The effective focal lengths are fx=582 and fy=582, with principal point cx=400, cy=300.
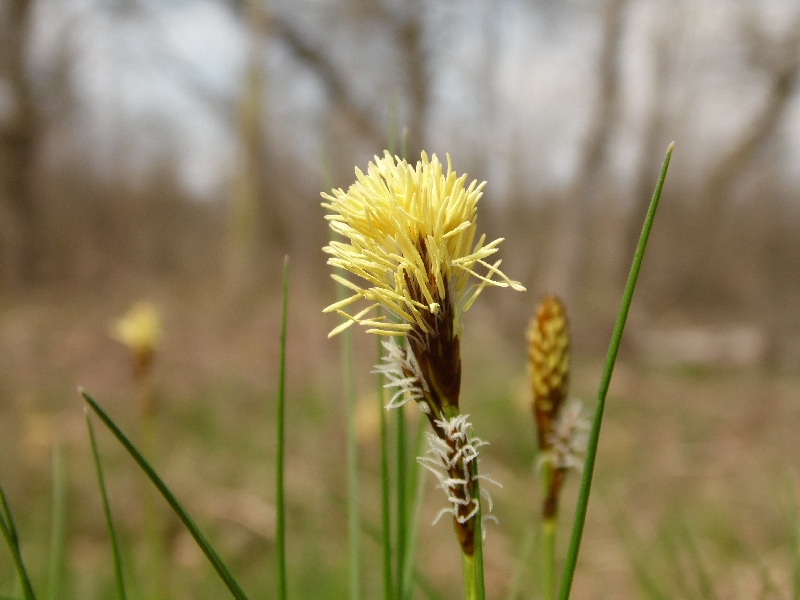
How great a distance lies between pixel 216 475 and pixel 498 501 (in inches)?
49.3

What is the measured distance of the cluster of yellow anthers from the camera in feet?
0.94

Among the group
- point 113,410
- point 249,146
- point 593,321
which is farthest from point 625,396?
point 249,146

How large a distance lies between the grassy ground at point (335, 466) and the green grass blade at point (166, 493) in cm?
45

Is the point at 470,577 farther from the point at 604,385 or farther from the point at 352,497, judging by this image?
the point at 352,497

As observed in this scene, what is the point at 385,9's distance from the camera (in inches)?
220

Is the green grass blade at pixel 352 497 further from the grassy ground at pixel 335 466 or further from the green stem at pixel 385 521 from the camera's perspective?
the grassy ground at pixel 335 466

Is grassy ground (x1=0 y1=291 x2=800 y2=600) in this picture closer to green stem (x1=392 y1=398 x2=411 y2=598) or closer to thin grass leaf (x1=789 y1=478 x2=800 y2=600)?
thin grass leaf (x1=789 y1=478 x2=800 y2=600)

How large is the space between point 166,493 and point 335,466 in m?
2.66

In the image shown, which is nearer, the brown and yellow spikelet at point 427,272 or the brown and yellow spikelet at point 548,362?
the brown and yellow spikelet at point 427,272

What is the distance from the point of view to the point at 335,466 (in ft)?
9.27

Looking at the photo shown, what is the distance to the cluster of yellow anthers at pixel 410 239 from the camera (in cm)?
29

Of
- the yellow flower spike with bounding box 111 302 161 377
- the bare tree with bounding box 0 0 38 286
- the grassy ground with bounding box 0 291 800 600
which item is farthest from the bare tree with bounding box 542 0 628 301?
the bare tree with bounding box 0 0 38 286

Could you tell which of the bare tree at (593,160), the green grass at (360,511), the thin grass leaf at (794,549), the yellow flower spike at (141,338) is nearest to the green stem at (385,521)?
the green grass at (360,511)

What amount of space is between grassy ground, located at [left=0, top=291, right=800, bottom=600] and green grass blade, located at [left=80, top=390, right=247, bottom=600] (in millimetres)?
446
